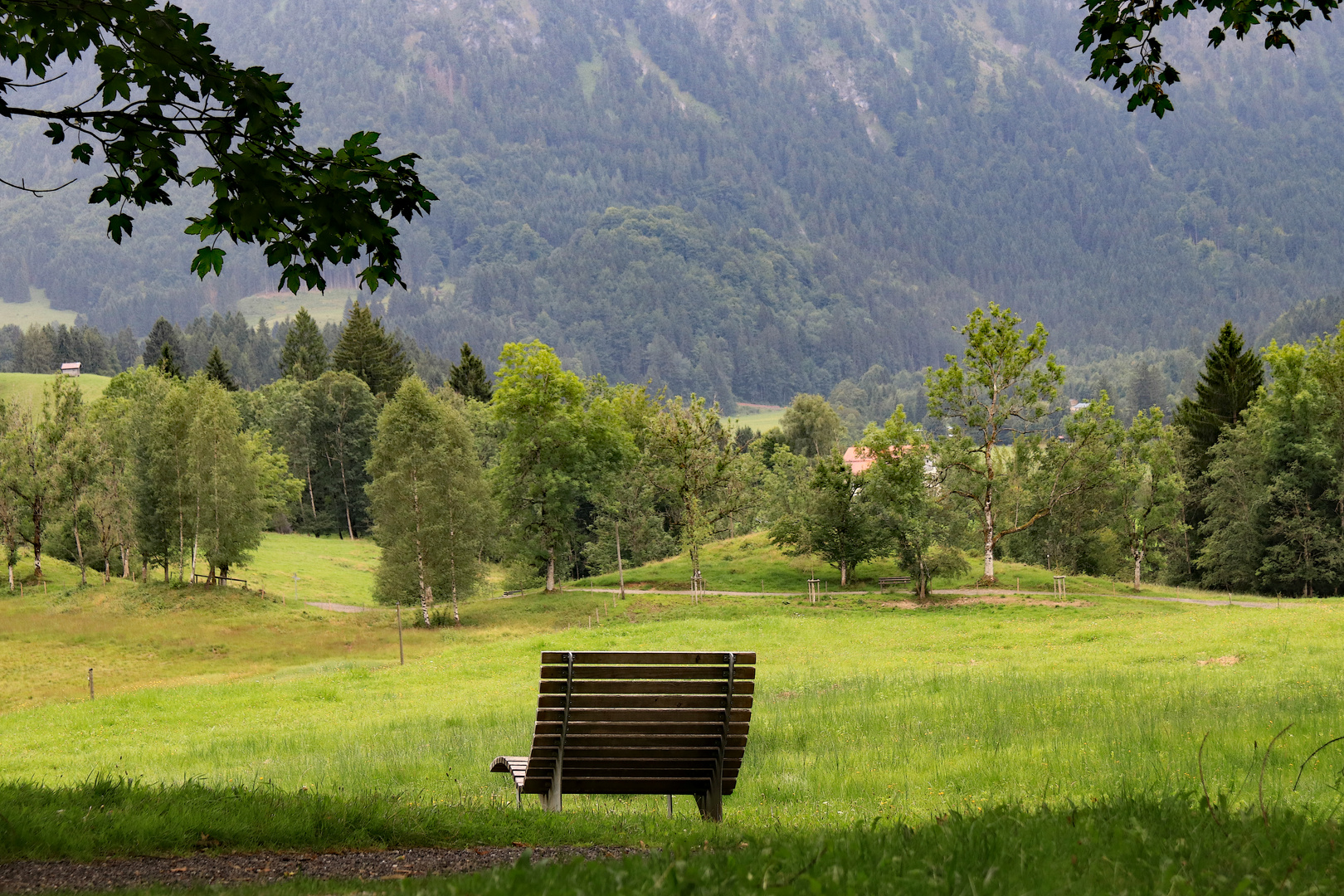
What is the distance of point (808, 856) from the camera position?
186 inches

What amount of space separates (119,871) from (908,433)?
4380 centimetres

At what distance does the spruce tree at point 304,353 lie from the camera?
111125 mm

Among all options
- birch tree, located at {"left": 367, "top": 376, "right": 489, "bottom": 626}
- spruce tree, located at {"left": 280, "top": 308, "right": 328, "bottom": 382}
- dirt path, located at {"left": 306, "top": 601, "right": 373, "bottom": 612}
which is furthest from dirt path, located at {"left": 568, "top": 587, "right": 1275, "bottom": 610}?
spruce tree, located at {"left": 280, "top": 308, "right": 328, "bottom": 382}

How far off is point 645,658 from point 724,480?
A: 5227 cm

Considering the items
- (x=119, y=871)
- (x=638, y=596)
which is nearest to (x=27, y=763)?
(x=119, y=871)

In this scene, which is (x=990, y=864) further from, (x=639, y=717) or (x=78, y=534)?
(x=78, y=534)

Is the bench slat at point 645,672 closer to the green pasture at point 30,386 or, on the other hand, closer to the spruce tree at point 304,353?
the spruce tree at point 304,353

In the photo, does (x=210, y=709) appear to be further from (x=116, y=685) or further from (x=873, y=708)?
(x=873, y=708)

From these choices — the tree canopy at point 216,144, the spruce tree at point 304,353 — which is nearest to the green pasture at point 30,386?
the spruce tree at point 304,353

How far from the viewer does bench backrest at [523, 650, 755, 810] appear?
7090 mm

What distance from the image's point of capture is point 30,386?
435 ft

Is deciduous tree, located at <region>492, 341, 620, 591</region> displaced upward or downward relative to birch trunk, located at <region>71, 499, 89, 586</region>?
upward

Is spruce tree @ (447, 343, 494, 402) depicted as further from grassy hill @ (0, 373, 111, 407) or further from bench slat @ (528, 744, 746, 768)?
bench slat @ (528, 744, 746, 768)

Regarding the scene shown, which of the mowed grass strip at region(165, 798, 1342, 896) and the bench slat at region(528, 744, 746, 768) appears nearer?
the mowed grass strip at region(165, 798, 1342, 896)
